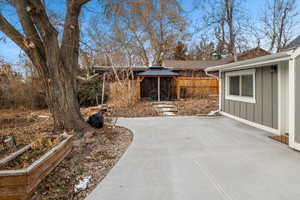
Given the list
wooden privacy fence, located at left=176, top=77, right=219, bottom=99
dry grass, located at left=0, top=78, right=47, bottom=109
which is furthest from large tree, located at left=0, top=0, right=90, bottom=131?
wooden privacy fence, located at left=176, top=77, right=219, bottom=99

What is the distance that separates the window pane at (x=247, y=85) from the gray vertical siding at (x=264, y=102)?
0.31m

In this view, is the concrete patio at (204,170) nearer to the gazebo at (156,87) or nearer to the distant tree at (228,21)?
the gazebo at (156,87)

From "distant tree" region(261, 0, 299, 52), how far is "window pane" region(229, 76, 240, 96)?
480 inches

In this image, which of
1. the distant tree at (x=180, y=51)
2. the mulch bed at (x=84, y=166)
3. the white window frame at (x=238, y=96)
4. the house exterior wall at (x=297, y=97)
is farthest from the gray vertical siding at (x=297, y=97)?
the distant tree at (x=180, y=51)

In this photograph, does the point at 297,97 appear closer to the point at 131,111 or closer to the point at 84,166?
the point at 84,166

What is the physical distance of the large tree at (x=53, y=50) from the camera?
4277 mm

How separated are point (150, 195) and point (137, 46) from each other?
61.5ft

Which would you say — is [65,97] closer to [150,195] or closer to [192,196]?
[150,195]

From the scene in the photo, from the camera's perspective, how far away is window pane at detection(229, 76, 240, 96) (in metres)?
6.57

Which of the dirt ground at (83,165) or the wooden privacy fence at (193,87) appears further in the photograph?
the wooden privacy fence at (193,87)

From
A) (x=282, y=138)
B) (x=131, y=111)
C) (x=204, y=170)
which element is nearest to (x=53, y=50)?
(x=204, y=170)

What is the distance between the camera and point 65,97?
4.73 meters

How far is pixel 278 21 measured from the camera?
15.8 m

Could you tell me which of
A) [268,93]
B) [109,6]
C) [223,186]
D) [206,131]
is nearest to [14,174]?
[223,186]
